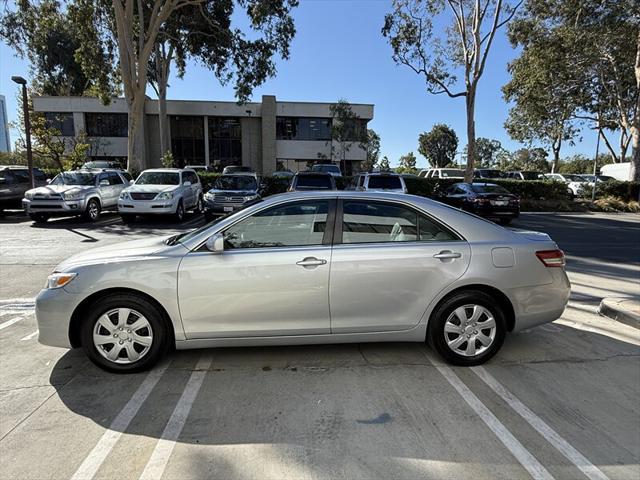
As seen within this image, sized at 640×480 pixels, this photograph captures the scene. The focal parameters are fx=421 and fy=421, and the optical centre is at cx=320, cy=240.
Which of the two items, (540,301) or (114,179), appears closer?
(540,301)

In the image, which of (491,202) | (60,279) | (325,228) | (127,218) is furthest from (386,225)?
(127,218)

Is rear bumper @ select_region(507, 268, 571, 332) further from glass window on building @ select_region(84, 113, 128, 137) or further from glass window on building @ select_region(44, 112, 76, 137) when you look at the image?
glass window on building @ select_region(44, 112, 76, 137)

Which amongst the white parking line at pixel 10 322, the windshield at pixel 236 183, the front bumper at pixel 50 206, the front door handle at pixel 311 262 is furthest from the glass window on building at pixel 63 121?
the front door handle at pixel 311 262

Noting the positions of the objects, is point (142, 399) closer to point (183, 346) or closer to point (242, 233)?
point (183, 346)

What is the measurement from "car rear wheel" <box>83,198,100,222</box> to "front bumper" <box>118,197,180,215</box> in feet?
4.52

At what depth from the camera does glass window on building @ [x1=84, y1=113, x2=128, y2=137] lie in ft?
130

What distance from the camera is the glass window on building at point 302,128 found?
135ft

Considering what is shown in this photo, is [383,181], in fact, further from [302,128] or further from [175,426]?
[302,128]

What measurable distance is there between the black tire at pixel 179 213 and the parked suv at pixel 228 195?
31.4 inches

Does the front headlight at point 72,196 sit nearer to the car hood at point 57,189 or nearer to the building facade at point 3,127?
the car hood at point 57,189

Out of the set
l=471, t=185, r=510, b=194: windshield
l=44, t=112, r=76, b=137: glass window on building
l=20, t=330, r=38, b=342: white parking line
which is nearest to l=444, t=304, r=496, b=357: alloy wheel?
Answer: l=20, t=330, r=38, b=342: white parking line

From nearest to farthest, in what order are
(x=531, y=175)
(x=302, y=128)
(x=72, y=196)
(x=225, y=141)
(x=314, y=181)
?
1. (x=72, y=196)
2. (x=314, y=181)
3. (x=531, y=175)
4. (x=302, y=128)
5. (x=225, y=141)

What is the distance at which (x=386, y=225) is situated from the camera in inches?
155

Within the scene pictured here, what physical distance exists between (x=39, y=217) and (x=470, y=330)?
14.9m
